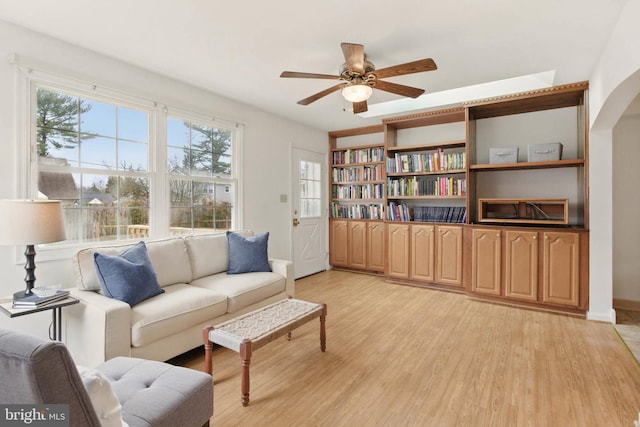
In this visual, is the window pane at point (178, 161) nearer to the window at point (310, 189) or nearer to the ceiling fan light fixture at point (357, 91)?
the ceiling fan light fixture at point (357, 91)

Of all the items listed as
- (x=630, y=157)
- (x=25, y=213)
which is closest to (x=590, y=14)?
(x=630, y=157)

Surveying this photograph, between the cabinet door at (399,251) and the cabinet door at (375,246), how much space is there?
1.19ft

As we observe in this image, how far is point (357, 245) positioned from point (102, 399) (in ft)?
15.3

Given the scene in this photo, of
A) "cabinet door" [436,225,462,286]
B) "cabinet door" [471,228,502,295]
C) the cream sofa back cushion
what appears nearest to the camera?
the cream sofa back cushion

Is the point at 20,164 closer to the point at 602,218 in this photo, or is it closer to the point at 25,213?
the point at 25,213

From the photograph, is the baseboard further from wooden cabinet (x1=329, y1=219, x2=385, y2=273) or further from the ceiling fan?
the ceiling fan

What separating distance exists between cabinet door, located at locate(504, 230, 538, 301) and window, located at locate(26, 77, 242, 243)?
337cm

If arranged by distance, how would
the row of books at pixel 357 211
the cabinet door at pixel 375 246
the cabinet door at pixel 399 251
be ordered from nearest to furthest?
the cabinet door at pixel 399 251 → the cabinet door at pixel 375 246 → the row of books at pixel 357 211

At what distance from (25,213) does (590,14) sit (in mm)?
3866

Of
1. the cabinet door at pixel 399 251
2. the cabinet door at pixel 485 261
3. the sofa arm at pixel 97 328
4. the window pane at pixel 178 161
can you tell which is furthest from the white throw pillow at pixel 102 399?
the cabinet door at pixel 399 251

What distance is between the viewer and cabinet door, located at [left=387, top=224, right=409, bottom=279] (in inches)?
184

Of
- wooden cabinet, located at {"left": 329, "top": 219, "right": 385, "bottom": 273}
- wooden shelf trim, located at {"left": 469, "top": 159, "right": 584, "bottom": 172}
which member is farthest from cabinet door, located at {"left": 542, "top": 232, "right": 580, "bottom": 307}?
wooden cabinet, located at {"left": 329, "top": 219, "right": 385, "bottom": 273}

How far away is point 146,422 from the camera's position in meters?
1.17

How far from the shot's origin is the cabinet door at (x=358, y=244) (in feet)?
17.6
